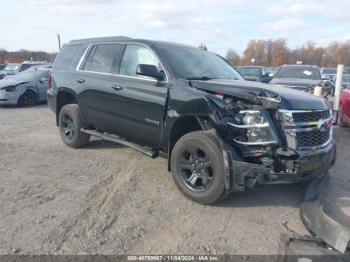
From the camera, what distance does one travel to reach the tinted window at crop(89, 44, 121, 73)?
627 cm

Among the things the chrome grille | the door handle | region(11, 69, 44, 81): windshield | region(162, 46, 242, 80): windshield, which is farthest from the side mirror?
region(11, 69, 44, 81): windshield

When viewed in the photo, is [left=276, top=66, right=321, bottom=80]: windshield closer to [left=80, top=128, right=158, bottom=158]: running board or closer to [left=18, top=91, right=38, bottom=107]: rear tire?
[left=80, top=128, right=158, bottom=158]: running board

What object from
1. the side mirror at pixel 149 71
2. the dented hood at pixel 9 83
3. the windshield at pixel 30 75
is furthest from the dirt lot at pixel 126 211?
the windshield at pixel 30 75

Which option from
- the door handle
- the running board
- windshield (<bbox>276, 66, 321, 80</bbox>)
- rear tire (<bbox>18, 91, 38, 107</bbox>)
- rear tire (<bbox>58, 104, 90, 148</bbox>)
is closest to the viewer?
the running board

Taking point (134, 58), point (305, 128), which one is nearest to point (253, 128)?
point (305, 128)

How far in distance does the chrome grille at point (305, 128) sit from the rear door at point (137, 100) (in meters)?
1.68

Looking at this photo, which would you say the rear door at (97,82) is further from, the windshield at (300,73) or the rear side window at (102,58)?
the windshield at (300,73)

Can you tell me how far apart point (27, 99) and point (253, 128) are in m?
12.0

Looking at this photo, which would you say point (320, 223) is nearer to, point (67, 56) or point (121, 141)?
point (121, 141)

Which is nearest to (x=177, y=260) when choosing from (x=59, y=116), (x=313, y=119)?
(x=313, y=119)

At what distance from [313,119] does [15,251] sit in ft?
11.6

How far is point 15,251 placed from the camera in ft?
11.4

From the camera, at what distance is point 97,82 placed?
636cm

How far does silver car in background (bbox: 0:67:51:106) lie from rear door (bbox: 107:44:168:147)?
9.17 m
